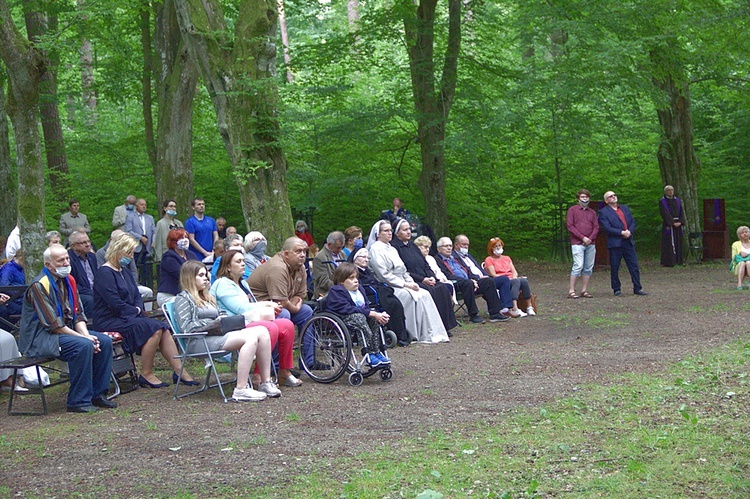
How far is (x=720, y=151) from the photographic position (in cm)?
2384

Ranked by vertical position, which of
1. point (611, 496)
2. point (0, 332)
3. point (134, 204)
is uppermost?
point (134, 204)

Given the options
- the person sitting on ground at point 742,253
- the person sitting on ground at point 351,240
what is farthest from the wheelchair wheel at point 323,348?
the person sitting on ground at point 742,253

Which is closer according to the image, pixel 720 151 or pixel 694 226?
pixel 694 226

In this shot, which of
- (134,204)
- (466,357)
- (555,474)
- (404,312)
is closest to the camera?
(555,474)

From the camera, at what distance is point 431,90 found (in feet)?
62.0

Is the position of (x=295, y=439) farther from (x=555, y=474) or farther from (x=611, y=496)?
(x=611, y=496)

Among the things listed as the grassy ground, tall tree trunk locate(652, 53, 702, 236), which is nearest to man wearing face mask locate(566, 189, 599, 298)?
tall tree trunk locate(652, 53, 702, 236)

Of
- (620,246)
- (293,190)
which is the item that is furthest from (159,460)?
(293,190)

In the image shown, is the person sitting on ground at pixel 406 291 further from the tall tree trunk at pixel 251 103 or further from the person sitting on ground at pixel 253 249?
the person sitting on ground at pixel 253 249

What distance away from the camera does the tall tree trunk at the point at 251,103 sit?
11.1 meters

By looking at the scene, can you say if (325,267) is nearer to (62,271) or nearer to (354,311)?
(354,311)

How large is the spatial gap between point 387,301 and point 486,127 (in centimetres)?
905

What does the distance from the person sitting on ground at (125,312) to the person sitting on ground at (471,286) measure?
506 cm

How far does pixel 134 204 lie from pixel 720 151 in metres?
15.4
